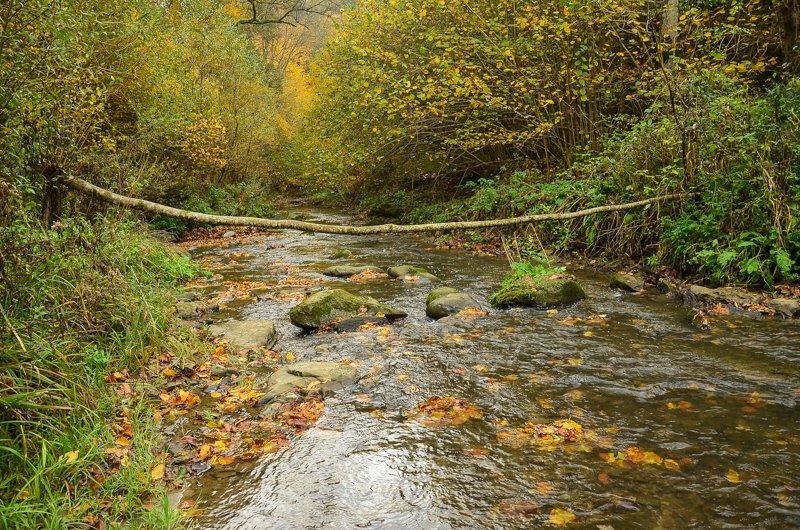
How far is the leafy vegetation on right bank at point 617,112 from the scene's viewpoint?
22.7ft

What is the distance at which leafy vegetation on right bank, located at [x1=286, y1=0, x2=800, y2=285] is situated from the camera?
22.7 ft

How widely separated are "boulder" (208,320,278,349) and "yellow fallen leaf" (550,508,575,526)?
3.98 m

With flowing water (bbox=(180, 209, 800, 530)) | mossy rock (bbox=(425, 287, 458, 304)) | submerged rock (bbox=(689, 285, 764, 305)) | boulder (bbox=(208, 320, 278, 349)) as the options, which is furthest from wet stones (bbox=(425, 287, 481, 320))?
submerged rock (bbox=(689, 285, 764, 305))

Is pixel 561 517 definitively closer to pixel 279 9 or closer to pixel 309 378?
pixel 309 378

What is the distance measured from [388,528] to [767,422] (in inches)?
A: 122

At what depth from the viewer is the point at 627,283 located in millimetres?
7934

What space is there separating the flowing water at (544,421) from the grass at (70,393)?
0.48 meters

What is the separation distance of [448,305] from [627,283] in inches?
126

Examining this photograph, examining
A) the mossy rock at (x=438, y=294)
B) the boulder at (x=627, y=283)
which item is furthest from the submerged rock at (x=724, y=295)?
the mossy rock at (x=438, y=294)

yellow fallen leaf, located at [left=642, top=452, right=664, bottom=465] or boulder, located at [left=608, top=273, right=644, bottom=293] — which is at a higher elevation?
boulder, located at [left=608, top=273, right=644, bottom=293]

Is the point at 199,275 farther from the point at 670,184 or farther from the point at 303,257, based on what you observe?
the point at 670,184

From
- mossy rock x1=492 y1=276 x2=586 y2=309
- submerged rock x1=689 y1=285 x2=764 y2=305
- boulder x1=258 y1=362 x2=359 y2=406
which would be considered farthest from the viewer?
mossy rock x1=492 y1=276 x2=586 y2=309

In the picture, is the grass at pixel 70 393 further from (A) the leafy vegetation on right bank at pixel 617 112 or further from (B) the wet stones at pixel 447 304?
(A) the leafy vegetation on right bank at pixel 617 112

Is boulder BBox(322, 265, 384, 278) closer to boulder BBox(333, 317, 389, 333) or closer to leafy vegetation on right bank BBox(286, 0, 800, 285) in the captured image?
boulder BBox(333, 317, 389, 333)
